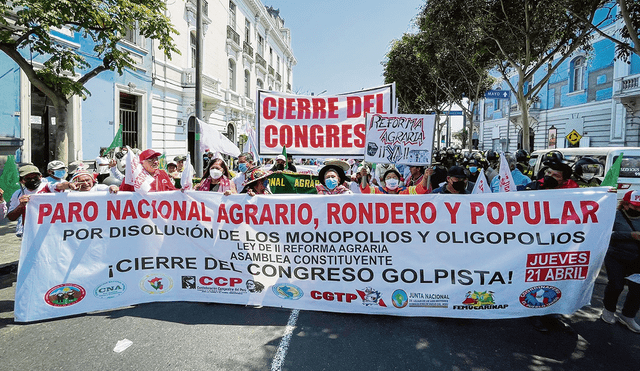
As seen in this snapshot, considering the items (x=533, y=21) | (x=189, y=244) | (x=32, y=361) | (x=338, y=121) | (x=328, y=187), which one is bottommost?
(x=32, y=361)

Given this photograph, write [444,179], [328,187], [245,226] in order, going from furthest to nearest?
[444,179]
[328,187]
[245,226]

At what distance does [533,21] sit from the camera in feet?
37.6

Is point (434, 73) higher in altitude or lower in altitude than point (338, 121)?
higher

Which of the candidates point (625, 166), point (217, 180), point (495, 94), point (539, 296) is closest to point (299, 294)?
point (539, 296)

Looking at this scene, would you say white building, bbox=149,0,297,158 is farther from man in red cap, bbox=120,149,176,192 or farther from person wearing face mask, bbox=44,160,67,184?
person wearing face mask, bbox=44,160,67,184

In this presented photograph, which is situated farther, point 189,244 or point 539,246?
point 189,244

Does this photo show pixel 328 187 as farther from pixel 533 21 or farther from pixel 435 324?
pixel 533 21

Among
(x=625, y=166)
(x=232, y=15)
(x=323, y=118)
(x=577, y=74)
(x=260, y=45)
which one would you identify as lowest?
(x=625, y=166)

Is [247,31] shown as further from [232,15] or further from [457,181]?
[457,181]

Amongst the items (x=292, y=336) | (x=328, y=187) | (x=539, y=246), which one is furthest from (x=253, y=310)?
(x=539, y=246)

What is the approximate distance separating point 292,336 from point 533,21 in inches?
482

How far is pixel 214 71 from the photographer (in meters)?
23.0

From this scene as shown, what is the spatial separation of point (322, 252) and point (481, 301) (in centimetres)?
158

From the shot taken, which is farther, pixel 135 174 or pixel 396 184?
pixel 396 184
